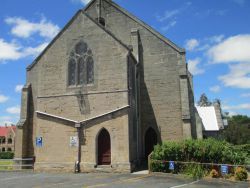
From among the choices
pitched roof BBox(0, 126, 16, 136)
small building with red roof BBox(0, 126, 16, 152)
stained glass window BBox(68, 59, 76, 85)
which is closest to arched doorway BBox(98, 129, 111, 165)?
stained glass window BBox(68, 59, 76, 85)

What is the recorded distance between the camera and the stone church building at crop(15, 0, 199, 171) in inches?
859

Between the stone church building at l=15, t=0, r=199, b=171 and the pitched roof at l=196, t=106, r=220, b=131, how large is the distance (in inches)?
617

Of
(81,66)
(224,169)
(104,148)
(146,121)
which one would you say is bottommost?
(224,169)

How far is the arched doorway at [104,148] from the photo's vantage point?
853 inches

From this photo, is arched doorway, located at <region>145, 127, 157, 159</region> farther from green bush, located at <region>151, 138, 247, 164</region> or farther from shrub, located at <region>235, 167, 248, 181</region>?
shrub, located at <region>235, 167, 248, 181</region>

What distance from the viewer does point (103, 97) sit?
22547 mm

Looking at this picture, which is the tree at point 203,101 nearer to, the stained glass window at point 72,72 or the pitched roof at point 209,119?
the pitched roof at point 209,119

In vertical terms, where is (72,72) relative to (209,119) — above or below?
above

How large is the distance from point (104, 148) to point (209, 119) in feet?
79.2

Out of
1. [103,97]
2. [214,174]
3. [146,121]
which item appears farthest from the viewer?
[146,121]

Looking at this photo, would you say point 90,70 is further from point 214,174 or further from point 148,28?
point 214,174

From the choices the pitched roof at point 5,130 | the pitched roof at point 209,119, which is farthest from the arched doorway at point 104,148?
the pitched roof at point 5,130

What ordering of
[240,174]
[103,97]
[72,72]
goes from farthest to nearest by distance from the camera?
[72,72] → [103,97] → [240,174]

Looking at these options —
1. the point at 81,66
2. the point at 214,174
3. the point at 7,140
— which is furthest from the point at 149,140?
the point at 7,140
